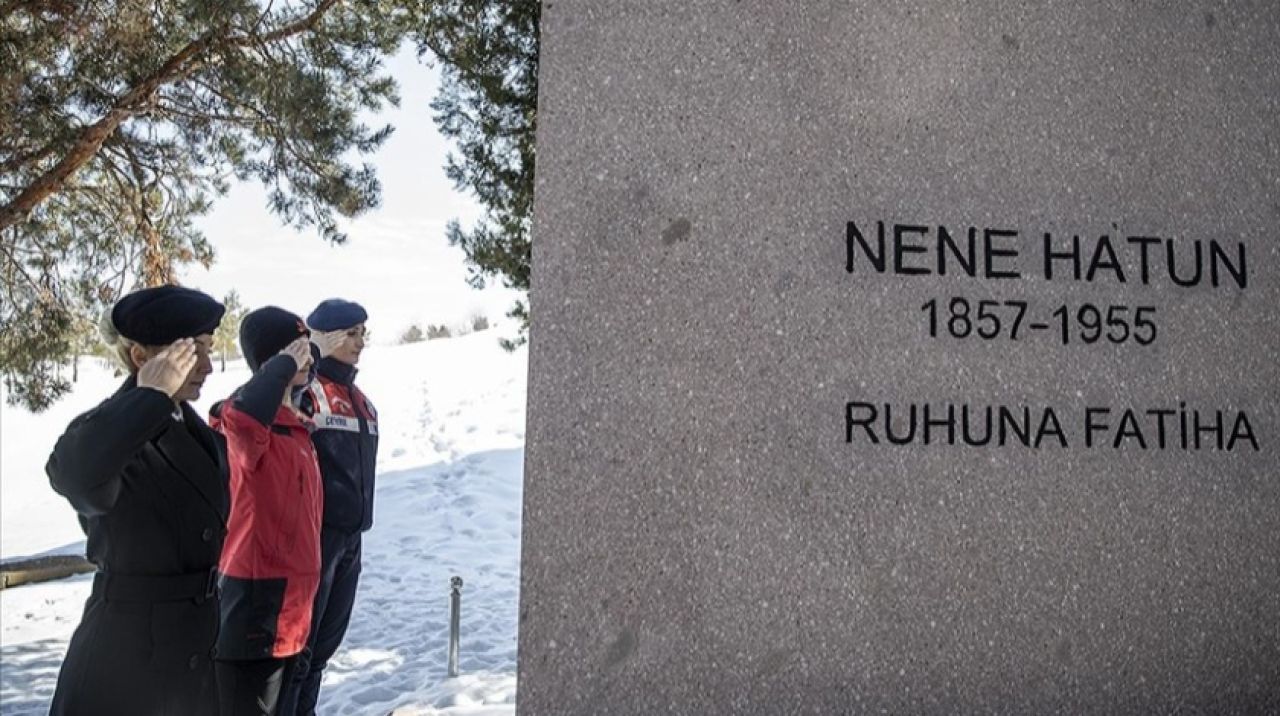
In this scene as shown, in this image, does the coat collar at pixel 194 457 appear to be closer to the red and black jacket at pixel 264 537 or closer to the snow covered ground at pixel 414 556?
the red and black jacket at pixel 264 537

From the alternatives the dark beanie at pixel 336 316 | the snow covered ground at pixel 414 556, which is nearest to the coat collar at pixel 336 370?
the dark beanie at pixel 336 316

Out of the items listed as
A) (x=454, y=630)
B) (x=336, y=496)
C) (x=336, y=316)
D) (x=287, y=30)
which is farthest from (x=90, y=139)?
(x=454, y=630)

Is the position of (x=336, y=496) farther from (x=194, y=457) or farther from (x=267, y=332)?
(x=194, y=457)

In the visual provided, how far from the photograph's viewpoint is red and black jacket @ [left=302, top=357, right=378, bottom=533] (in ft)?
11.0

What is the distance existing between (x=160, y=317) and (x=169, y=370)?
8.4 inches

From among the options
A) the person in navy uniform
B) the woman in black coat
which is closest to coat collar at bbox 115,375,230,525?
the woman in black coat

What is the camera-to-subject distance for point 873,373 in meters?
1.92

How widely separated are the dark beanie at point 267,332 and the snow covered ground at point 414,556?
157 centimetres

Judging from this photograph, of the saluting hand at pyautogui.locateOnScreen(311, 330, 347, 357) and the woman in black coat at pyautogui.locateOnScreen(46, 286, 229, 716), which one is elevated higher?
the saluting hand at pyautogui.locateOnScreen(311, 330, 347, 357)

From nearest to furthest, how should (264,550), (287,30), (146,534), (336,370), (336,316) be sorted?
(146,534), (264,550), (336,370), (336,316), (287,30)

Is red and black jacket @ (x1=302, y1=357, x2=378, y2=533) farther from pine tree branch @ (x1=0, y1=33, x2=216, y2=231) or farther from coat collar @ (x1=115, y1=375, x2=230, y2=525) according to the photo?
pine tree branch @ (x1=0, y1=33, x2=216, y2=231)

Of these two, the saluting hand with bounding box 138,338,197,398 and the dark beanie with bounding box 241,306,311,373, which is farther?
the dark beanie with bounding box 241,306,311,373

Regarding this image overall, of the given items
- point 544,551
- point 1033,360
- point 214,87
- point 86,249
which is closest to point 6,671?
point 86,249

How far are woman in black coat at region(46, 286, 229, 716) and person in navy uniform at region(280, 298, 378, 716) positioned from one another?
123 cm
